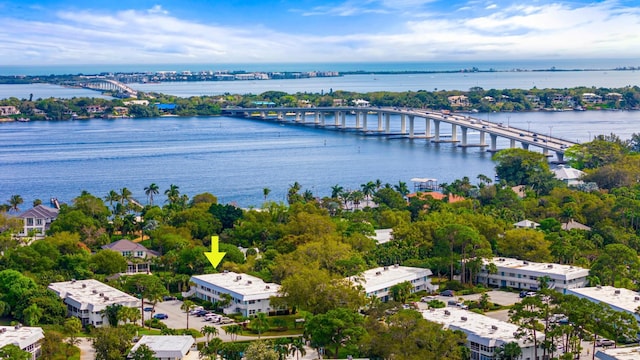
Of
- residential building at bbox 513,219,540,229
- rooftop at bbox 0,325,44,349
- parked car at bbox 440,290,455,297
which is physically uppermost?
residential building at bbox 513,219,540,229

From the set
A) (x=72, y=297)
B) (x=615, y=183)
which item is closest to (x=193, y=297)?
(x=72, y=297)

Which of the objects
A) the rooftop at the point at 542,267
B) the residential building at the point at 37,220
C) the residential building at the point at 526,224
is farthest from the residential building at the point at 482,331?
the residential building at the point at 37,220

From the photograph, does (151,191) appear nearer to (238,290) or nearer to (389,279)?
(238,290)

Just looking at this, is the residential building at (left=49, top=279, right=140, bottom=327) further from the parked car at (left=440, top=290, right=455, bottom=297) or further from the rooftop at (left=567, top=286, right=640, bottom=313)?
the rooftop at (left=567, top=286, right=640, bottom=313)

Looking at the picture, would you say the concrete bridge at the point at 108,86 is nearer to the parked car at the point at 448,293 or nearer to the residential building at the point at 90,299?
the residential building at the point at 90,299

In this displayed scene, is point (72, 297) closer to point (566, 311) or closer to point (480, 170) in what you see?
point (566, 311)

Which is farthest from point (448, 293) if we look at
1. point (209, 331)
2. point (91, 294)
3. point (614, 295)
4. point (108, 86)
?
point (108, 86)

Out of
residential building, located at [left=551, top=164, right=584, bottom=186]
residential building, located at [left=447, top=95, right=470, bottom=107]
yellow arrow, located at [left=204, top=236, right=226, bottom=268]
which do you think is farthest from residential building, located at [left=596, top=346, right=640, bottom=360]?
residential building, located at [left=447, top=95, right=470, bottom=107]
